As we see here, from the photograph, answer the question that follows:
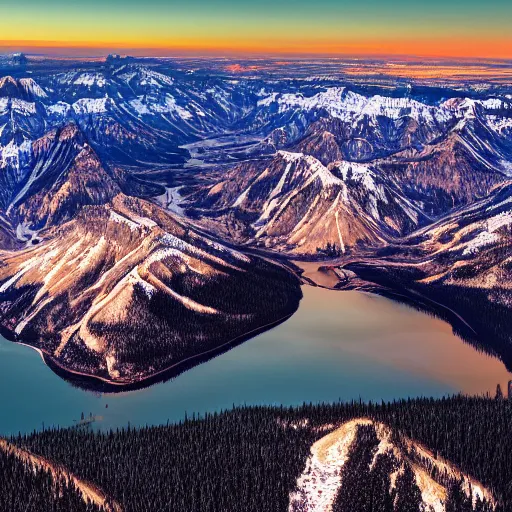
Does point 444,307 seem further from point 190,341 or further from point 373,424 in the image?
point 373,424

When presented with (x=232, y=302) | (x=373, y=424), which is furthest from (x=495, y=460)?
(x=232, y=302)

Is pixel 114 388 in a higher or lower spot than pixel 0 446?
lower

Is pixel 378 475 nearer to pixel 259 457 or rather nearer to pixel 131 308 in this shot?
pixel 259 457

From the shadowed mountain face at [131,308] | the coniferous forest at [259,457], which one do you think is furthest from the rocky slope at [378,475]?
the shadowed mountain face at [131,308]

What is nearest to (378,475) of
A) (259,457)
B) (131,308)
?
(259,457)

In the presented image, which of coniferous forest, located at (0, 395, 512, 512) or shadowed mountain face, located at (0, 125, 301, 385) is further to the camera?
shadowed mountain face, located at (0, 125, 301, 385)

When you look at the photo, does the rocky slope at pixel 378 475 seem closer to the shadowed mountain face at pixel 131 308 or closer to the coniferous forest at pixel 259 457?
the coniferous forest at pixel 259 457

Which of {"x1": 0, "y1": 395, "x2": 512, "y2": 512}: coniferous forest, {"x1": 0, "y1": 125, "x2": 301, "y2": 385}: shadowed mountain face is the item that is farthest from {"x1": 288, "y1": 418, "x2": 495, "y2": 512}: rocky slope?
{"x1": 0, "y1": 125, "x2": 301, "y2": 385}: shadowed mountain face

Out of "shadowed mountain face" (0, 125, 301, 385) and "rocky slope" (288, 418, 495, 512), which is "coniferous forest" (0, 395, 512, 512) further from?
"shadowed mountain face" (0, 125, 301, 385)
